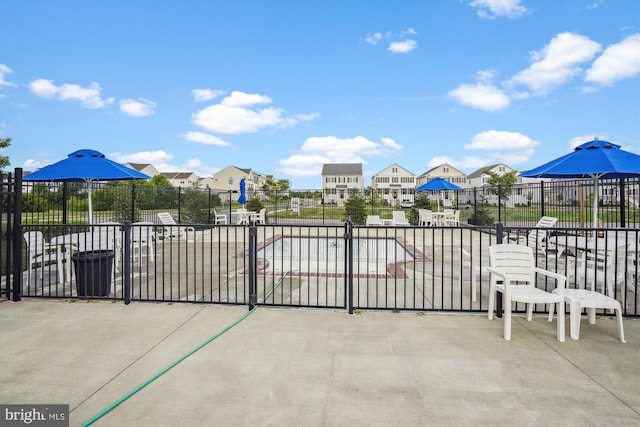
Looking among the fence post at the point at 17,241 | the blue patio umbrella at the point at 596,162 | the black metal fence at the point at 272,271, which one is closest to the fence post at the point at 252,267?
the black metal fence at the point at 272,271

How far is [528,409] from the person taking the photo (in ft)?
7.71

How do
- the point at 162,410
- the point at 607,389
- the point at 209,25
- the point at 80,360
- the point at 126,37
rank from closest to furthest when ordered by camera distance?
the point at 162,410
the point at 607,389
the point at 80,360
the point at 126,37
the point at 209,25

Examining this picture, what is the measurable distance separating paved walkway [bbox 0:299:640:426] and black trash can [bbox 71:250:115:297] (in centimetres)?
76

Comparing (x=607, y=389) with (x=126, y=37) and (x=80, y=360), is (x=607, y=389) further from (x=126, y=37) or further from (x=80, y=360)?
(x=126, y=37)

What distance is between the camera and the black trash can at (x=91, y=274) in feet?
16.6

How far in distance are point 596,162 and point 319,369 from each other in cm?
597

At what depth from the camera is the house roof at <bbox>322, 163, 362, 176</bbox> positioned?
251 ft

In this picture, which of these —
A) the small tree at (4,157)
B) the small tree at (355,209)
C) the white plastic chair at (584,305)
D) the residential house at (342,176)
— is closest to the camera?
the white plastic chair at (584,305)

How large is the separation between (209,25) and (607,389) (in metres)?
20.8

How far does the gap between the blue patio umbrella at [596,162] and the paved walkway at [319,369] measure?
2.55m

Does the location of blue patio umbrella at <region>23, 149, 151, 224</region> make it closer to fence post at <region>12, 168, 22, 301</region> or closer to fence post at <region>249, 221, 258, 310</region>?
fence post at <region>12, 168, 22, 301</region>

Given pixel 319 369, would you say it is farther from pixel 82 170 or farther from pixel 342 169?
pixel 342 169

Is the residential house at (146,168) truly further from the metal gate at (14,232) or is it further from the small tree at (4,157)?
the metal gate at (14,232)

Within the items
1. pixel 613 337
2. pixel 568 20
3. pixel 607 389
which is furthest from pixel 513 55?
pixel 607 389
